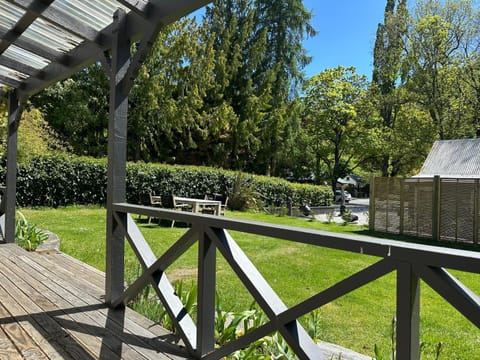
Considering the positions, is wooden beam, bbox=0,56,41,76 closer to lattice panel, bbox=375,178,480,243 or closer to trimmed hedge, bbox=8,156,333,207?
trimmed hedge, bbox=8,156,333,207

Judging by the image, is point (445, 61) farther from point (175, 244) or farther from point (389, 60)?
point (175, 244)

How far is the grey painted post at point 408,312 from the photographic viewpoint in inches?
45.6

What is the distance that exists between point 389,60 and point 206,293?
2519cm

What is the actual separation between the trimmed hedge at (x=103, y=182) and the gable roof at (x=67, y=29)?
20.5 ft

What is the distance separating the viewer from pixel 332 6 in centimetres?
2516

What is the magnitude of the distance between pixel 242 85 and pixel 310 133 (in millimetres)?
6000

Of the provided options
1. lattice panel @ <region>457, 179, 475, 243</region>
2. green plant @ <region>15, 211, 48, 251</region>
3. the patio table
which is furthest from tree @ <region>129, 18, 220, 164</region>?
lattice panel @ <region>457, 179, 475, 243</region>

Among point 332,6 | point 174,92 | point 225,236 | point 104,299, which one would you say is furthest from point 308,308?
point 332,6

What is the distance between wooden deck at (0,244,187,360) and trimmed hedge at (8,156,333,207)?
707cm

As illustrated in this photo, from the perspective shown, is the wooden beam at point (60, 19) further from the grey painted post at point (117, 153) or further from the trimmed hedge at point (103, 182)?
the trimmed hedge at point (103, 182)

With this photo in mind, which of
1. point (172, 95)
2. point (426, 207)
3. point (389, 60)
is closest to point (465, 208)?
point (426, 207)

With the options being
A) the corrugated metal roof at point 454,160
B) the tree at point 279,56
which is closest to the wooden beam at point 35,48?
the corrugated metal roof at point 454,160

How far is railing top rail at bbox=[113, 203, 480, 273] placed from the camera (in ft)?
3.38

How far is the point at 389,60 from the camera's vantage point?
23.8 m
